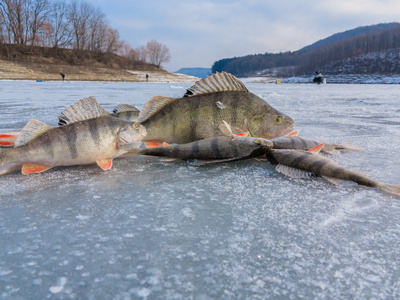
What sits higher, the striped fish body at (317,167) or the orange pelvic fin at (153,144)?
the orange pelvic fin at (153,144)

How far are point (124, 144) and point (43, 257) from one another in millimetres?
1294

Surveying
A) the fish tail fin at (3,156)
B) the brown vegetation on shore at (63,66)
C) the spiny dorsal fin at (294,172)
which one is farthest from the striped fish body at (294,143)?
the brown vegetation on shore at (63,66)

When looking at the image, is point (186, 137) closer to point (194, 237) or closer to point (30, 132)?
point (30, 132)

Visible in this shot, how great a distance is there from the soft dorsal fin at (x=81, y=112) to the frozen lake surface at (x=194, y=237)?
46 centimetres

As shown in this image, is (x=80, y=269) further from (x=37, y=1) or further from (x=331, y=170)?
(x=37, y=1)

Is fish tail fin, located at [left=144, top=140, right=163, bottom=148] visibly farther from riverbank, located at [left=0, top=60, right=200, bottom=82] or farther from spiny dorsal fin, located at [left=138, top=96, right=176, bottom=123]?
riverbank, located at [left=0, top=60, right=200, bottom=82]

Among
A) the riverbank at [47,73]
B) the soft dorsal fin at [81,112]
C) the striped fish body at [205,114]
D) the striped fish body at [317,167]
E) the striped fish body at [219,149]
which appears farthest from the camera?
the riverbank at [47,73]

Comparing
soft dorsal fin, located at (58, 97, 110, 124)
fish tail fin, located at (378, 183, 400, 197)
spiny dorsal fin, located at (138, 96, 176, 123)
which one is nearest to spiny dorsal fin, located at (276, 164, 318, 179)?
fish tail fin, located at (378, 183, 400, 197)

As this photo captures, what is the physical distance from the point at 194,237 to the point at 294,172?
51.5 inches

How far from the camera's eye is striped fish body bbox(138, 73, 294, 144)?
115 inches

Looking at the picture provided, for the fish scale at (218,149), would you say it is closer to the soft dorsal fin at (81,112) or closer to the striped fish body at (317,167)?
the striped fish body at (317,167)

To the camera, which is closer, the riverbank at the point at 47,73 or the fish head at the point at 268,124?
the fish head at the point at 268,124

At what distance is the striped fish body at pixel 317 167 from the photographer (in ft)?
7.18

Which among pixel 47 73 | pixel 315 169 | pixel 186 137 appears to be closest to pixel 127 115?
pixel 186 137
